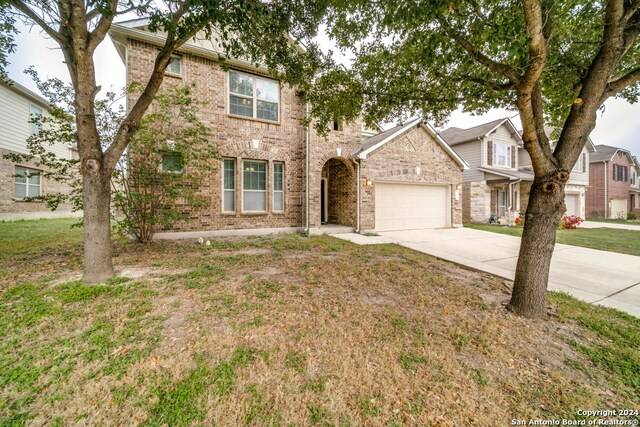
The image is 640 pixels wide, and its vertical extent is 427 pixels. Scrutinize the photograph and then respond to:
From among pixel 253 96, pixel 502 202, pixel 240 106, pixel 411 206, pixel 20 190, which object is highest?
pixel 253 96

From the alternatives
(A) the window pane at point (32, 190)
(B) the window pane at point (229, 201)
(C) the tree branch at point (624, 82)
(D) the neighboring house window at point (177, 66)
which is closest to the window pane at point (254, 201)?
(B) the window pane at point (229, 201)

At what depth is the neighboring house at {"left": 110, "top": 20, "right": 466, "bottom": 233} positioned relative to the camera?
8688 millimetres

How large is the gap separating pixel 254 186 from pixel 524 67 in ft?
27.6

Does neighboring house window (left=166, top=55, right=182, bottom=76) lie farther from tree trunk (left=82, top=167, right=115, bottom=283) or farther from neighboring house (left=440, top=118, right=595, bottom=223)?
neighboring house (left=440, top=118, right=595, bottom=223)

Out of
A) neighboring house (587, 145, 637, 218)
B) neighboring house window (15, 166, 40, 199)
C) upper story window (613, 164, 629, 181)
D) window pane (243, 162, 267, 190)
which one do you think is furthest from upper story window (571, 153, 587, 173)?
neighboring house window (15, 166, 40, 199)

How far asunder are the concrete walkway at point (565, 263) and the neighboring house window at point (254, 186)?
3.94 m

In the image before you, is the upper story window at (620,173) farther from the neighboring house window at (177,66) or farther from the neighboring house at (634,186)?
the neighboring house window at (177,66)

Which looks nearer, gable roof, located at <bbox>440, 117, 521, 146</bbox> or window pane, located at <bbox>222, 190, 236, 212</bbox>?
window pane, located at <bbox>222, 190, 236, 212</bbox>

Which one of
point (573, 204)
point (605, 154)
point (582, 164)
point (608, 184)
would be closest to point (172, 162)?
point (573, 204)

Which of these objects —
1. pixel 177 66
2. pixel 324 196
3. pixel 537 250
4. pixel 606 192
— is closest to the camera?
pixel 537 250

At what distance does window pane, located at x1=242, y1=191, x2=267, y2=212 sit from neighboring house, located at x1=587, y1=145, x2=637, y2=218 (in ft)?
96.7

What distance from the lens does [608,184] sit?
22.3 meters

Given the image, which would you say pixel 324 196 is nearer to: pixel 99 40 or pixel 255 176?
pixel 255 176

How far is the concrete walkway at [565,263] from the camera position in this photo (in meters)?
4.52
